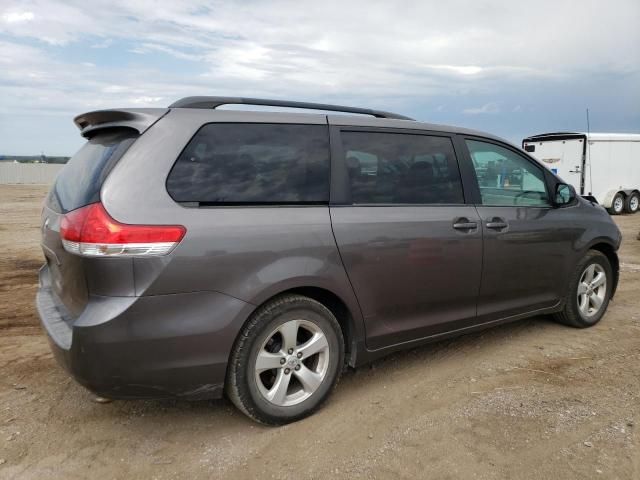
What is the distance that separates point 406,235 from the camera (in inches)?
134

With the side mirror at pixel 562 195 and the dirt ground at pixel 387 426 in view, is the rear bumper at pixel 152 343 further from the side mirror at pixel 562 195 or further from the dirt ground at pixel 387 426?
the side mirror at pixel 562 195

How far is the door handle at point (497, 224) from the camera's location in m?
3.87

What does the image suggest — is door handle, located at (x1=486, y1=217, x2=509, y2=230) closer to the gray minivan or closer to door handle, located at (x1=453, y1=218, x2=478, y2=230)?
the gray minivan

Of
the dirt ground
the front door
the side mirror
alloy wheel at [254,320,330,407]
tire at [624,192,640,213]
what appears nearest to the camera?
the dirt ground

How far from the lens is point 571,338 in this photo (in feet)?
15.1

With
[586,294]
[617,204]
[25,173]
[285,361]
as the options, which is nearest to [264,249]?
[285,361]

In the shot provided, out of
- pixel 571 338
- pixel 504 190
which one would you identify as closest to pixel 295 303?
pixel 504 190

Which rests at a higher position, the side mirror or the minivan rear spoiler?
the minivan rear spoiler

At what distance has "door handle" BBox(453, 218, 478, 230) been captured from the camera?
367cm

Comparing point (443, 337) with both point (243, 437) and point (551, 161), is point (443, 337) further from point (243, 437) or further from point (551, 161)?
point (551, 161)

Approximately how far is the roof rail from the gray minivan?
0.01 metres

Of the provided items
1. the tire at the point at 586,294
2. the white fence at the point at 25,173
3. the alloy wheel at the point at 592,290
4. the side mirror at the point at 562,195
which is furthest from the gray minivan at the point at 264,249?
the white fence at the point at 25,173

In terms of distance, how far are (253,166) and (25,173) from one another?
144ft

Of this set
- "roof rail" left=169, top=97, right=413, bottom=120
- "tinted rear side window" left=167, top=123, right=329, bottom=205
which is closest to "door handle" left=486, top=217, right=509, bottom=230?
"roof rail" left=169, top=97, right=413, bottom=120
